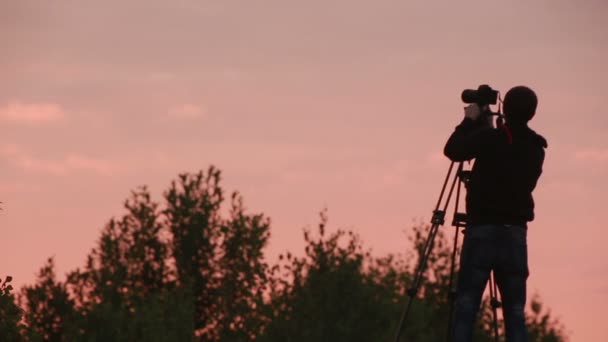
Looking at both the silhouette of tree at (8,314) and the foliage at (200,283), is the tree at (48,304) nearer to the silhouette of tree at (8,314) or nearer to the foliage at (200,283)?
the foliage at (200,283)

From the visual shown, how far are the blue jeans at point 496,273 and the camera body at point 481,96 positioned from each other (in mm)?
1159

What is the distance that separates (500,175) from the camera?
11.0 m

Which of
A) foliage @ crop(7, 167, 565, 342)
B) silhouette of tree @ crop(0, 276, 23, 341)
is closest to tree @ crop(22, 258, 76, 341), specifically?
foliage @ crop(7, 167, 565, 342)

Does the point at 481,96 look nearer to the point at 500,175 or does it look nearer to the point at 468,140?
the point at 468,140

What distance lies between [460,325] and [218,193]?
6080 centimetres

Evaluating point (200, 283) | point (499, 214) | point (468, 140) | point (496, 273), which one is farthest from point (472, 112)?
point (200, 283)

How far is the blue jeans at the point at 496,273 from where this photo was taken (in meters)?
10.8

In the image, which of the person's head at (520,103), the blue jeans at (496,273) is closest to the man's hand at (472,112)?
the person's head at (520,103)

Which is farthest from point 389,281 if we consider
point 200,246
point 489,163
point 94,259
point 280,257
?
point 489,163

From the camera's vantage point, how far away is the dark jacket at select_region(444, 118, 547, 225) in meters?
10.9

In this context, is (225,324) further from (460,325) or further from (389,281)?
(460,325)

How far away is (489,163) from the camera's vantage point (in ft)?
36.0

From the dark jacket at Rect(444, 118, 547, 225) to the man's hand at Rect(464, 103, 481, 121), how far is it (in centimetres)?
4

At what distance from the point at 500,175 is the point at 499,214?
36cm
